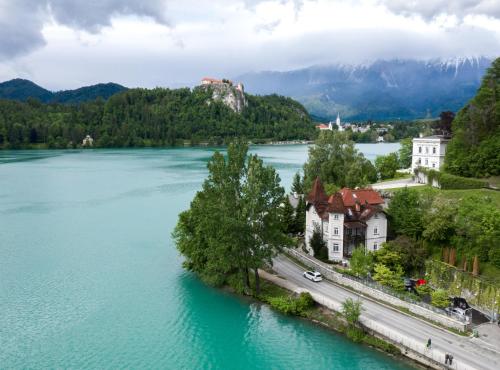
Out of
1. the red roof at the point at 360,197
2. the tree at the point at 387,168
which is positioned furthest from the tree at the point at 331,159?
the red roof at the point at 360,197

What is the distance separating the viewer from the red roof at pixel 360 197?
110 feet

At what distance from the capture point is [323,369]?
872 inches

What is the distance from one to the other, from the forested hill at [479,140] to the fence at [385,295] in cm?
1930

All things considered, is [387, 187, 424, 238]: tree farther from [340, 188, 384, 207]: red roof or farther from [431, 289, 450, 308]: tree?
[431, 289, 450, 308]: tree

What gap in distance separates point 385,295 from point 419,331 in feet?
11.7

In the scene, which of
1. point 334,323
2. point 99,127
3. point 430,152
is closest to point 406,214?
point 334,323

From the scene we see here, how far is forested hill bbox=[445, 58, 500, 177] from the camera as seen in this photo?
3978 centimetres

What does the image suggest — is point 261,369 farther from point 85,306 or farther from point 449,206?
point 449,206

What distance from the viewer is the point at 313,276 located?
29.1m

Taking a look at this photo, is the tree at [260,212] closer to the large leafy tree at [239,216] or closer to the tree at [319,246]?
the large leafy tree at [239,216]

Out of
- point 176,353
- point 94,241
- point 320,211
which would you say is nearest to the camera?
point 176,353

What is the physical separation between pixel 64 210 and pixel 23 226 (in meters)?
8.49

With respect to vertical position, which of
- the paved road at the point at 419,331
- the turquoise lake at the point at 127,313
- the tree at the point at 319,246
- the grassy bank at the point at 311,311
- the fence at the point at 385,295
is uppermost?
the tree at the point at 319,246

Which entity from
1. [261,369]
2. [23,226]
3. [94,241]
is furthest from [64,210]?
[261,369]
